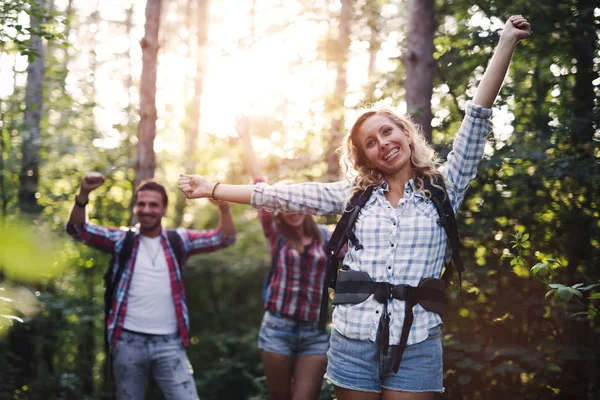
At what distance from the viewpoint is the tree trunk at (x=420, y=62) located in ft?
15.9

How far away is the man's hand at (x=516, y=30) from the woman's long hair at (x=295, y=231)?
2.55m

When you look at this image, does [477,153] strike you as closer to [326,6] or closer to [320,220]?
[320,220]

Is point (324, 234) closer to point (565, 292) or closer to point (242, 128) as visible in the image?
point (242, 128)

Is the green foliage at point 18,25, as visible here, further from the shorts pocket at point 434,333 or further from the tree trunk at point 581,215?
the tree trunk at point 581,215

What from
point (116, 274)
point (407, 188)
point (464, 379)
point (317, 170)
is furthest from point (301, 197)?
point (317, 170)

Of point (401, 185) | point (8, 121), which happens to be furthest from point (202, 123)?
point (401, 185)

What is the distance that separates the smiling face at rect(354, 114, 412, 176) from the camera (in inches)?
110

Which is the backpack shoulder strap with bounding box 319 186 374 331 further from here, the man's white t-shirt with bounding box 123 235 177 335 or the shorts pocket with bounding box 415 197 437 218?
the man's white t-shirt with bounding box 123 235 177 335

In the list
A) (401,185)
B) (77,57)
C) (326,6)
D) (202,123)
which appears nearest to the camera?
(401,185)

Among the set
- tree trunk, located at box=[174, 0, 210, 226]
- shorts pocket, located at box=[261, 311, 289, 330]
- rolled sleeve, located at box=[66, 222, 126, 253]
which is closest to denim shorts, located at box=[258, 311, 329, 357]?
shorts pocket, located at box=[261, 311, 289, 330]

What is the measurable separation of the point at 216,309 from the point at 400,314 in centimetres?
793

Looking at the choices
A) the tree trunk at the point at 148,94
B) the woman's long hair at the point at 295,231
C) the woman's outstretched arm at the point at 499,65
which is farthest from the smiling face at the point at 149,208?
the woman's outstretched arm at the point at 499,65

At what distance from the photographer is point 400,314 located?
2617 mm

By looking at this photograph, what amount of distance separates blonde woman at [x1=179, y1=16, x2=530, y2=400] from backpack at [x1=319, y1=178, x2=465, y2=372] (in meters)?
0.03
